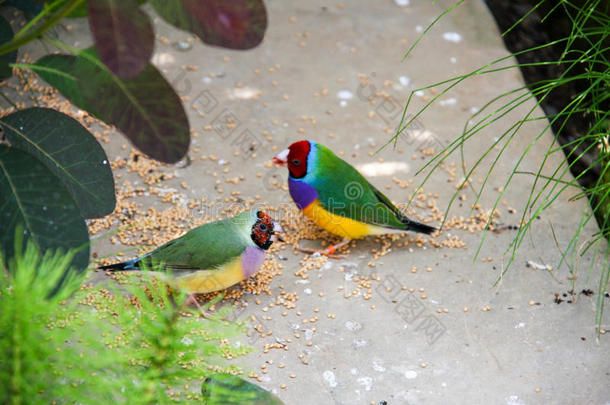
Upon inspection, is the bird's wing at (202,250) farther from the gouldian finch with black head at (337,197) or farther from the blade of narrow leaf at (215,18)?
the blade of narrow leaf at (215,18)

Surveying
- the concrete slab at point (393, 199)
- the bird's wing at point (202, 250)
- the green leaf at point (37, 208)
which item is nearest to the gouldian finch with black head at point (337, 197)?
the concrete slab at point (393, 199)

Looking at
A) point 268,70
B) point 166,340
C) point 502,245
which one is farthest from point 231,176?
point 166,340

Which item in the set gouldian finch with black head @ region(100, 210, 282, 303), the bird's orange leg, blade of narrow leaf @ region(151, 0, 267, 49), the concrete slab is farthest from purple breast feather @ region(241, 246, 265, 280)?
blade of narrow leaf @ region(151, 0, 267, 49)

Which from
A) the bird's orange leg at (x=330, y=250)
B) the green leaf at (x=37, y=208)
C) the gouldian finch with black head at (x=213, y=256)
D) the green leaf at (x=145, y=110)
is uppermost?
the green leaf at (x=145, y=110)

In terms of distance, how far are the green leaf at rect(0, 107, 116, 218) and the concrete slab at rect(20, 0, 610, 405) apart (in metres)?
0.84

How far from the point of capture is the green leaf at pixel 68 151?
2016 mm

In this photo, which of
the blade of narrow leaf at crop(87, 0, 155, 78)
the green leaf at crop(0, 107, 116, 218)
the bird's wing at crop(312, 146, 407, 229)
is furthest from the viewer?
the bird's wing at crop(312, 146, 407, 229)

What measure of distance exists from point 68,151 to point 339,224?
53.2 inches

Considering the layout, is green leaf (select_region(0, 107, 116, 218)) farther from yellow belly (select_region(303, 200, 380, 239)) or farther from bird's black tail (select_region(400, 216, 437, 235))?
bird's black tail (select_region(400, 216, 437, 235))

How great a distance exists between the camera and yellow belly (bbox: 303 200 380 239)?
3053mm

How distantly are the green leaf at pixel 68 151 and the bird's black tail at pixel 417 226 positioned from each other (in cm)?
142

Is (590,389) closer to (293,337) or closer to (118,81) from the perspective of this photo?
(293,337)

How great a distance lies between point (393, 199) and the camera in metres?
3.40

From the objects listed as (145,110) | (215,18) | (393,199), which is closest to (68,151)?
(145,110)
